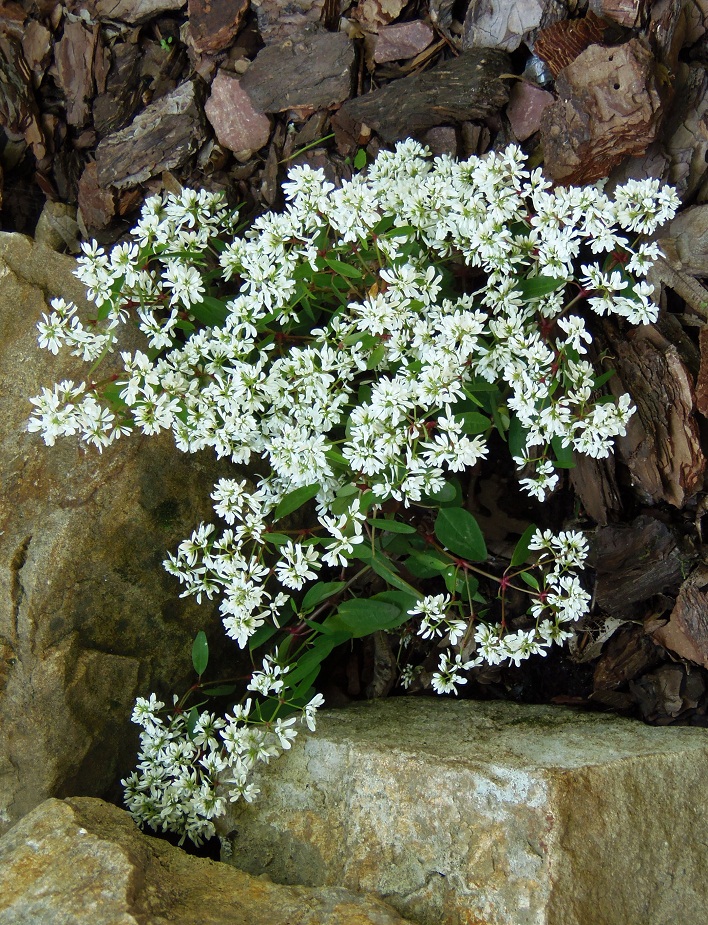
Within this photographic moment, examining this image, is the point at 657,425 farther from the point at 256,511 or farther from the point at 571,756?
the point at 256,511

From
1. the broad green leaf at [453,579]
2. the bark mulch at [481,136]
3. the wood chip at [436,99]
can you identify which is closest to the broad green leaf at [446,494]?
the broad green leaf at [453,579]

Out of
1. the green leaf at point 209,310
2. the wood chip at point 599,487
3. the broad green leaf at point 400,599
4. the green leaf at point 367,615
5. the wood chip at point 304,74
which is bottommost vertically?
the green leaf at point 367,615

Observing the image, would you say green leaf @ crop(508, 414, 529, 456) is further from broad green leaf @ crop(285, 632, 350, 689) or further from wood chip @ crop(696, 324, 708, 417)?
broad green leaf @ crop(285, 632, 350, 689)

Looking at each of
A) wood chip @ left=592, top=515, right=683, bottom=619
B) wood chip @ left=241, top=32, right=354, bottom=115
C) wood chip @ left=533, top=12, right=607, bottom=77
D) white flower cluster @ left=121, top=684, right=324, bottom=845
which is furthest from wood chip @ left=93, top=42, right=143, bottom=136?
wood chip @ left=592, top=515, right=683, bottom=619

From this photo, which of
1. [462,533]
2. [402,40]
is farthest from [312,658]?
[402,40]

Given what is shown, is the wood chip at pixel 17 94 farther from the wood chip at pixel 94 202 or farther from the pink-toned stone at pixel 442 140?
the pink-toned stone at pixel 442 140

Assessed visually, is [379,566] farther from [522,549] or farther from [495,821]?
[495,821]
